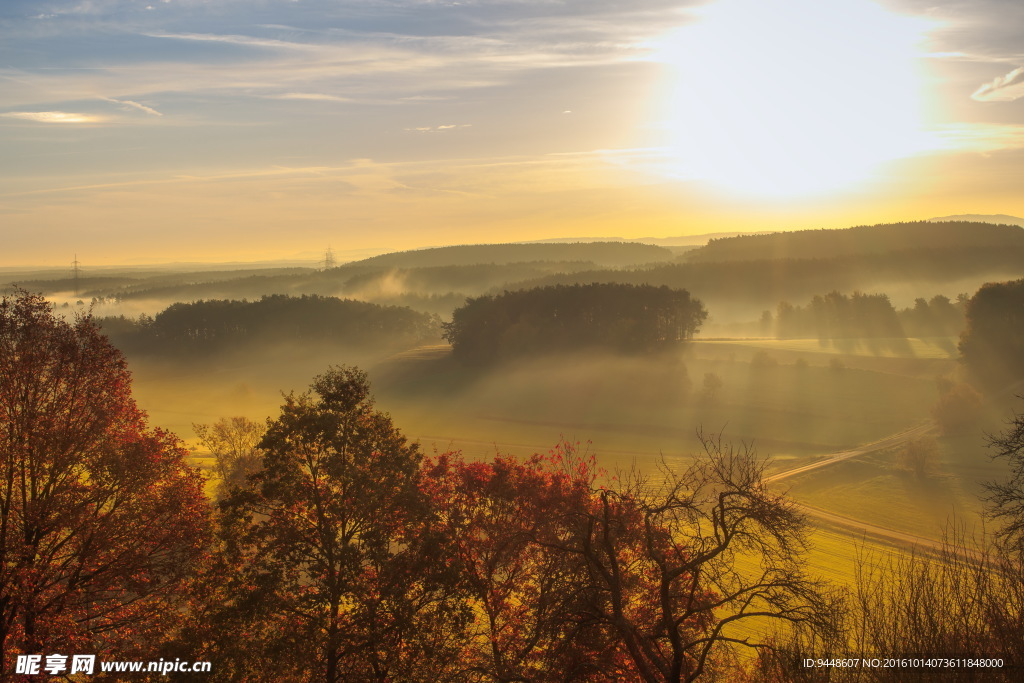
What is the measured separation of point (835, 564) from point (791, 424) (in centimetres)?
4035

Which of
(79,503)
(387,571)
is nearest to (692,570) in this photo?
(387,571)

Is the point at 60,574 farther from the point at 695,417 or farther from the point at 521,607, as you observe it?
the point at 695,417

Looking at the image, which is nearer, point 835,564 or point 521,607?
point 521,607

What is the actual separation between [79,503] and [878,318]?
Result: 137329mm

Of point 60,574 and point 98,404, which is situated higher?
point 98,404

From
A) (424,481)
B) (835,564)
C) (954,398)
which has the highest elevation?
(424,481)

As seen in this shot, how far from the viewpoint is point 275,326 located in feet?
498

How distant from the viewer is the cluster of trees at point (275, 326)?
14812 cm

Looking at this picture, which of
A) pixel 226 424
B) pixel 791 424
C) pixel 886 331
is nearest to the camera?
pixel 226 424

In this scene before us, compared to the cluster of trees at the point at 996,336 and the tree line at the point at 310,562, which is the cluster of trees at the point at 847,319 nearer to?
the cluster of trees at the point at 996,336

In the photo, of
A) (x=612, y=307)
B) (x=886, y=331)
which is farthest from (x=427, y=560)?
(x=886, y=331)

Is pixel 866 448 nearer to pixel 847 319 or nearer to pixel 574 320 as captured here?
pixel 574 320

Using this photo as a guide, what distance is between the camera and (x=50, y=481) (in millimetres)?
15430

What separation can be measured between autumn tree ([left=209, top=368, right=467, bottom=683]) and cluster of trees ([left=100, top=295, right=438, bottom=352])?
130 meters
